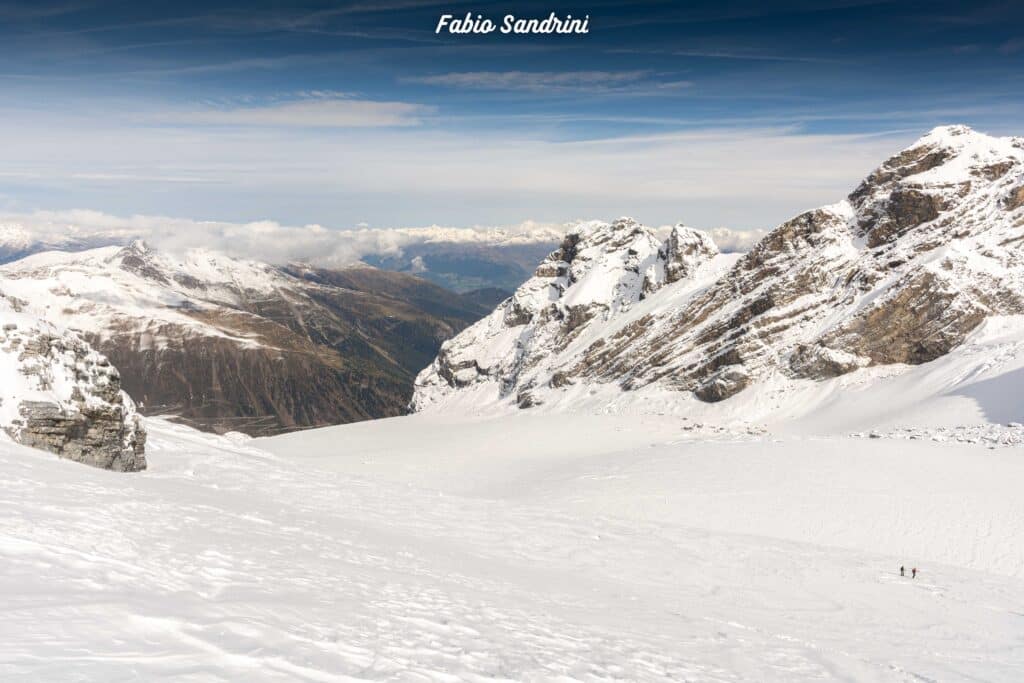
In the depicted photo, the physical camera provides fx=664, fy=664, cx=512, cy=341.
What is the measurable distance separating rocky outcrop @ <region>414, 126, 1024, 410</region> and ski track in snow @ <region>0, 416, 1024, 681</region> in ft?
140

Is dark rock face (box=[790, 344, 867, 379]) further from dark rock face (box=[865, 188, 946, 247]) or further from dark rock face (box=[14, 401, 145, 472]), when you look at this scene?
dark rock face (box=[14, 401, 145, 472])

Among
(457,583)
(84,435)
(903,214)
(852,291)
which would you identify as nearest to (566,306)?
(852,291)

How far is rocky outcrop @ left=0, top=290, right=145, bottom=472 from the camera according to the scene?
24.4 m

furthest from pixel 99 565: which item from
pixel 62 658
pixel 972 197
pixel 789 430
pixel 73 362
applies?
pixel 972 197

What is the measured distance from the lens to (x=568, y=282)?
155m

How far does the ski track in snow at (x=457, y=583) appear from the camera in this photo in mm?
9347

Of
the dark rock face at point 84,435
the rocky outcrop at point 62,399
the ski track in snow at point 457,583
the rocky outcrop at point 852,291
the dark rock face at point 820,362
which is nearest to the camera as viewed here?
the ski track in snow at point 457,583

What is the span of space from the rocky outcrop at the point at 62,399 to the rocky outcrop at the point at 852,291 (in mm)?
77770

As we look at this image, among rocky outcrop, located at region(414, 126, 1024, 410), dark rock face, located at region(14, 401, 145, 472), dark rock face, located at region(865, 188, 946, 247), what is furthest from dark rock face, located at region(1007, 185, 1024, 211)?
dark rock face, located at region(14, 401, 145, 472)

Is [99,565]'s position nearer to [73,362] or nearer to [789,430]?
[73,362]

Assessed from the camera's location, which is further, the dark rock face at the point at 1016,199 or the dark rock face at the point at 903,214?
the dark rock face at the point at 903,214

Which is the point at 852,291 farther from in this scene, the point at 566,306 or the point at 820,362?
the point at 566,306

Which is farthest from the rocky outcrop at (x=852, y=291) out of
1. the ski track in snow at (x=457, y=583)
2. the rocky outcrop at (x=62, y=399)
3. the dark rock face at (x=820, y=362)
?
the rocky outcrop at (x=62, y=399)

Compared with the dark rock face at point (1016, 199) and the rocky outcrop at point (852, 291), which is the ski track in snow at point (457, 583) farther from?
the dark rock face at point (1016, 199)
